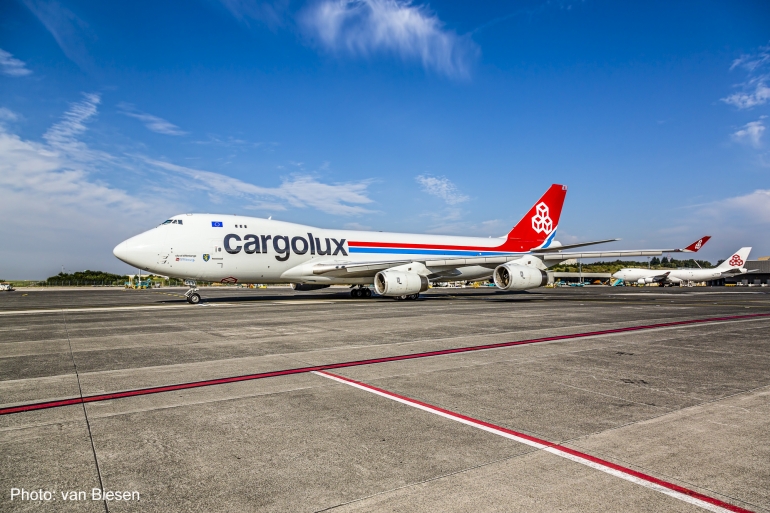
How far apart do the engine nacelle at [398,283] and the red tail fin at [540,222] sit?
12.7m

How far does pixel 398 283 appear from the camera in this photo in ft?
82.7

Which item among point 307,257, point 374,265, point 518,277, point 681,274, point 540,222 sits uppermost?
point 540,222

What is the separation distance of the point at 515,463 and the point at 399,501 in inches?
46.9

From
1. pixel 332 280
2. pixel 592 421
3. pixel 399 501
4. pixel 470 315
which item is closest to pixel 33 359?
pixel 399 501

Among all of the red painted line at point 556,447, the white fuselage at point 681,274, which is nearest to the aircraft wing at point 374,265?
the red painted line at point 556,447

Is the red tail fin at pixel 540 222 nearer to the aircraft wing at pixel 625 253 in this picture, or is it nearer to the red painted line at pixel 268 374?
→ the aircraft wing at pixel 625 253

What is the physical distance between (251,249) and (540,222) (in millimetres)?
22758

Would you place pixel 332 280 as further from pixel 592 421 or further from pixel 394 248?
pixel 592 421

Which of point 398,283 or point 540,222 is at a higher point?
point 540,222

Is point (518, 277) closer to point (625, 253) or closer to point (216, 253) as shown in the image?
point (625, 253)

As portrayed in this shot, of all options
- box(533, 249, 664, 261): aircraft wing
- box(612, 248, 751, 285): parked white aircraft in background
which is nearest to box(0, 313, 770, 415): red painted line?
box(533, 249, 664, 261): aircraft wing

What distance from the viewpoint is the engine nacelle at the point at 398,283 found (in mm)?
25094

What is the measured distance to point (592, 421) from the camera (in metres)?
4.91
